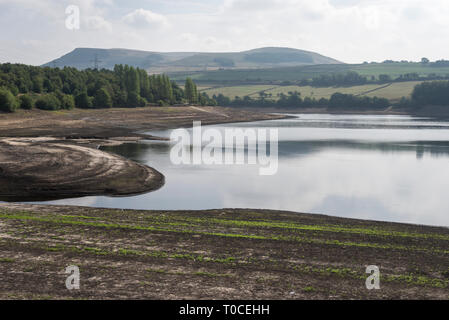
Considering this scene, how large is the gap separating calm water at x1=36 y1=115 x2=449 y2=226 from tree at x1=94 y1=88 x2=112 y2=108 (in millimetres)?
56435

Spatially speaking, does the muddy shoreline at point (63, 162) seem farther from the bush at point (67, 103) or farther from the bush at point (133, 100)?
the bush at point (133, 100)

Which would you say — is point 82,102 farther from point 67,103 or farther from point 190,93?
point 190,93

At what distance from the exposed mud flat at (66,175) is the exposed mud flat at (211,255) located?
7.22 metres

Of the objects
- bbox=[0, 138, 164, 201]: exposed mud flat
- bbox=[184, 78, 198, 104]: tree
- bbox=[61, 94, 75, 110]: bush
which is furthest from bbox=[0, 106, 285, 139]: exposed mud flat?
bbox=[0, 138, 164, 201]: exposed mud flat

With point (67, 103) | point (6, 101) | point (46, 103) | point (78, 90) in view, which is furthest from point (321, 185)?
point (78, 90)

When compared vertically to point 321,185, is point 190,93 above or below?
above

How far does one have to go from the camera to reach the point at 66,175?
142ft

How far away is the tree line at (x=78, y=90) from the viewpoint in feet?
343

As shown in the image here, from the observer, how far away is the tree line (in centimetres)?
10450

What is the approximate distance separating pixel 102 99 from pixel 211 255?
112139 mm

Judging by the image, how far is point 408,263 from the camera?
21812mm

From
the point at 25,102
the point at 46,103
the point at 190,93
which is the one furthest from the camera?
the point at 190,93

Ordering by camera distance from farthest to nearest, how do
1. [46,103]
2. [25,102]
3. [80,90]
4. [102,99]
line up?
[80,90], [102,99], [46,103], [25,102]
